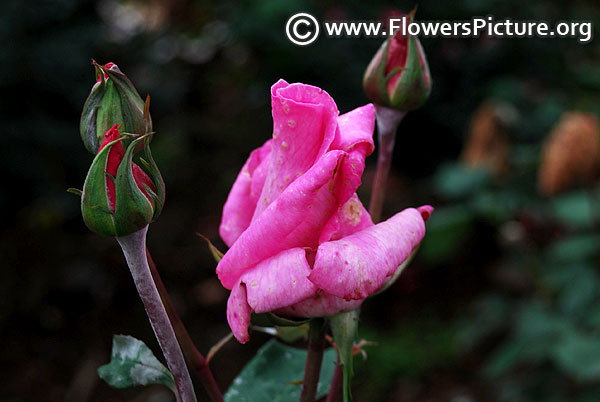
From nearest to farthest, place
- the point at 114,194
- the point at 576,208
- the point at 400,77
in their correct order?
the point at 114,194 → the point at 400,77 → the point at 576,208

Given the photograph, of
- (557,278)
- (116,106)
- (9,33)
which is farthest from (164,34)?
(116,106)

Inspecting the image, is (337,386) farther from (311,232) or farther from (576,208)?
(576,208)

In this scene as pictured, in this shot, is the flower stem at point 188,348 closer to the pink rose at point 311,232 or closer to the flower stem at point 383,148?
the pink rose at point 311,232

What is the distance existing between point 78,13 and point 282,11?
76cm

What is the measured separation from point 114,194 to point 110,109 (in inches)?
2.0

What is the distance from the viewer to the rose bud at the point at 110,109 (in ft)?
1.11

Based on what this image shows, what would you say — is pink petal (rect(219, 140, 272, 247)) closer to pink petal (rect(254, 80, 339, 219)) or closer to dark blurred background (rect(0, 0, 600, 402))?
pink petal (rect(254, 80, 339, 219))

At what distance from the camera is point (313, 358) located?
374 mm

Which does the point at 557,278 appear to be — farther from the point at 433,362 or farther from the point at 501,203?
the point at 433,362

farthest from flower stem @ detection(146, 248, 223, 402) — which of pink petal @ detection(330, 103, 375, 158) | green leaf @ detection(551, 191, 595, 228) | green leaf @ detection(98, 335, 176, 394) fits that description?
green leaf @ detection(551, 191, 595, 228)

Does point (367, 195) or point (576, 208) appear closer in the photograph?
point (576, 208)

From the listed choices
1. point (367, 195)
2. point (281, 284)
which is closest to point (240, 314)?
point (281, 284)

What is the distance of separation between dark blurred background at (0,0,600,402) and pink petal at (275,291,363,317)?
111 centimetres

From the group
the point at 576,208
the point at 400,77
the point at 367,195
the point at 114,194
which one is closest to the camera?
the point at 114,194
